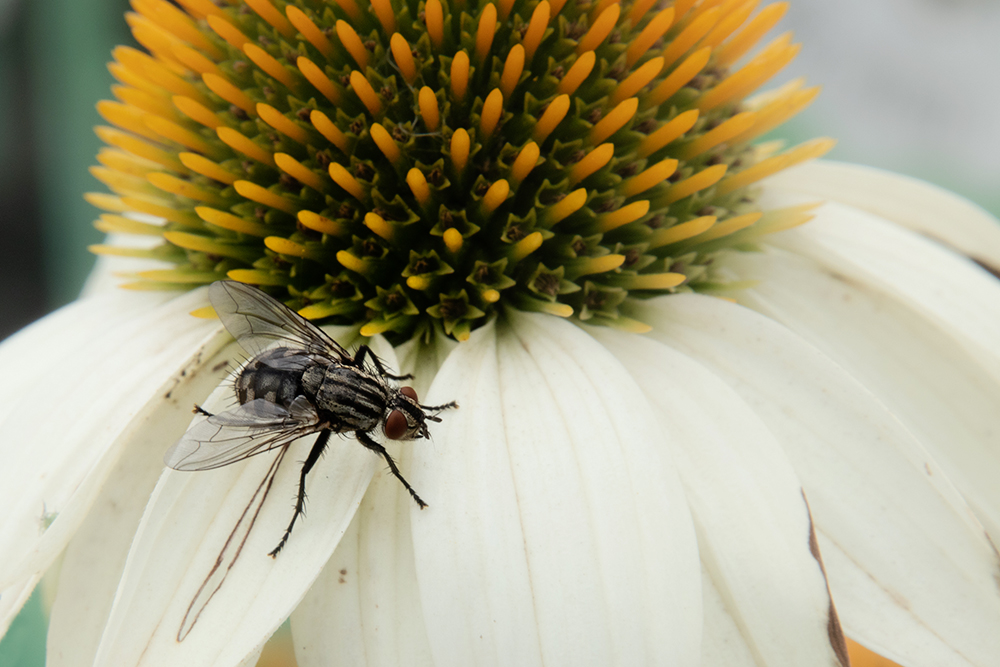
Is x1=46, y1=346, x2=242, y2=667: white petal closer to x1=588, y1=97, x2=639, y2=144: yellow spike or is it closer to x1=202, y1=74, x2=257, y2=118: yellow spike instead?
x1=202, y1=74, x2=257, y2=118: yellow spike

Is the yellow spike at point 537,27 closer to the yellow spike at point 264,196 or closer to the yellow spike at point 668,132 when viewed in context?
the yellow spike at point 668,132

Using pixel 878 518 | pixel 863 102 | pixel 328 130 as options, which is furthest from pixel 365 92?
pixel 863 102

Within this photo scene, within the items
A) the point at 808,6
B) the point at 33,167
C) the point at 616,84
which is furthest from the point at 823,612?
the point at 33,167

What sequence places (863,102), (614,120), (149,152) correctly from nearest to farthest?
(614,120), (149,152), (863,102)

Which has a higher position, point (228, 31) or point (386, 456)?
point (228, 31)

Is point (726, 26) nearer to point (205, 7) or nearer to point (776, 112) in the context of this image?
point (776, 112)

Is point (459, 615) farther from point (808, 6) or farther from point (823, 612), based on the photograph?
point (808, 6)
